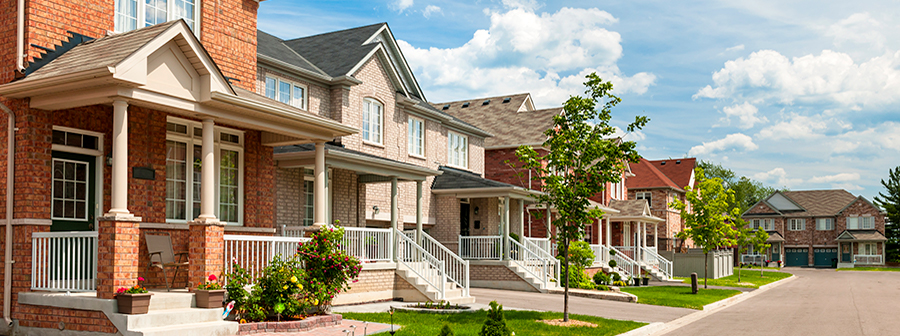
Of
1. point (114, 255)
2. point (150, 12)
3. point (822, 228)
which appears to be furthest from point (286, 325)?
point (822, 228)

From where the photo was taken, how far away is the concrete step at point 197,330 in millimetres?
9617

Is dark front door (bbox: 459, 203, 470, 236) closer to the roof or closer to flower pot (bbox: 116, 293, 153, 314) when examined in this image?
the roof

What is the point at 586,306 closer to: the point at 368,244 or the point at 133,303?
the point at 368,244

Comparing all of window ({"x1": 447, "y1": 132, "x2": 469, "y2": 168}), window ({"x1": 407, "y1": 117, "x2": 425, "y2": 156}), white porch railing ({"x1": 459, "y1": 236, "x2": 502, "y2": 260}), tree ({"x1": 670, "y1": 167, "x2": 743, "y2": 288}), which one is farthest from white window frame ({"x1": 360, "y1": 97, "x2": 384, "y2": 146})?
tree ({"x1": 670, "y1": 167, "x2": 743, "y2": 288})

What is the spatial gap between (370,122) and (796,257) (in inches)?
2932

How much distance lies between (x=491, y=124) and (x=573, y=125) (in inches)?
896

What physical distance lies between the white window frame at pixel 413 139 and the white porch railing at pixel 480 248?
357cm

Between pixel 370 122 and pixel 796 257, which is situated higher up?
pixel 370 122

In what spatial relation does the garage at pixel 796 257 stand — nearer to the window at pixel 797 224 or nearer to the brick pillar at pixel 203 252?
the window at pixel 797 224

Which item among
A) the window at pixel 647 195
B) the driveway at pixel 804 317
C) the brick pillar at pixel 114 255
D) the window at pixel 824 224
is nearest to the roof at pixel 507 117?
the driveway at pixel 804 317

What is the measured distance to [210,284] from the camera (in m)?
11.2

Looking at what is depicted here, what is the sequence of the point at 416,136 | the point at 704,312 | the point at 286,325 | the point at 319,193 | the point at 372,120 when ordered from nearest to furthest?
the point at 286,325
the point at 319,193
the point at 704,312
the point at 372,120
the point at 416,136

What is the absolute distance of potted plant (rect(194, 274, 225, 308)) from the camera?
10.9 metres

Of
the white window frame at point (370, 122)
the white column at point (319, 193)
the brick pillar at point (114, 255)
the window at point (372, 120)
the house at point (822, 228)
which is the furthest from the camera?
the house at point (822, 228)
